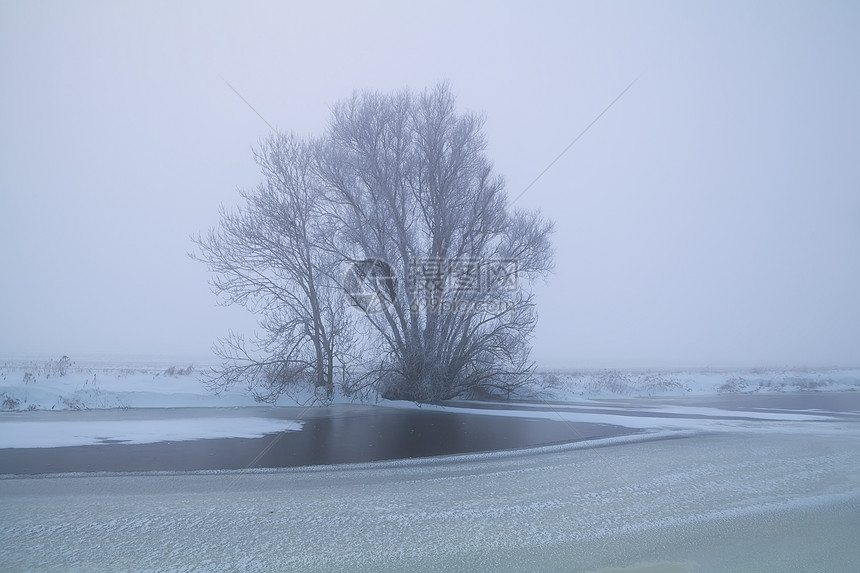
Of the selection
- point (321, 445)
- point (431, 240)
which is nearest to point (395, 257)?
point (431, 240)

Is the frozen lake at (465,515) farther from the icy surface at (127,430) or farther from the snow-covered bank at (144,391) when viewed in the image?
the snow-covered bank at (144,391)

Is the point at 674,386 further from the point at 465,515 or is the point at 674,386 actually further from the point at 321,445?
the point at 465,515

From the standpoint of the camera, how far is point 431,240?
67.2 feet

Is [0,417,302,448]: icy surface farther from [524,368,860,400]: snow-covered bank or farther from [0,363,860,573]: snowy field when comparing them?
[524,368,860,400]: snow-covered bank

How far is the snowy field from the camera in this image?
4.60 meters

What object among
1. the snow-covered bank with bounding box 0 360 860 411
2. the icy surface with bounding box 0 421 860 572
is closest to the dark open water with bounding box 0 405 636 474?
the icy surface with bounding box 0 421 860 572

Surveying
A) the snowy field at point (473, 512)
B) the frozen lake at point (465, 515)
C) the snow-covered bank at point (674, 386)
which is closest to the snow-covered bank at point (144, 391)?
the snow-covered bank at point (674, 386)

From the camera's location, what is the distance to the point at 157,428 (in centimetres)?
1130

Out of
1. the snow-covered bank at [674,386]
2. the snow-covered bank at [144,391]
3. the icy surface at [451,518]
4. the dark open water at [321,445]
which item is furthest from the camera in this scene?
the snow-covered bank at [674,386]

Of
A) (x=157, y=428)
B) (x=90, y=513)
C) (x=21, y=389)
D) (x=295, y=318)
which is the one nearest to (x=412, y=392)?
(x=295, y=318)

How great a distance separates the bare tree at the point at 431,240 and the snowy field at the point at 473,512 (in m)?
9.29

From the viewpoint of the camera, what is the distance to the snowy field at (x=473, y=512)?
460cm

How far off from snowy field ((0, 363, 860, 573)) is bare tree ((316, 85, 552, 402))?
30.5ft

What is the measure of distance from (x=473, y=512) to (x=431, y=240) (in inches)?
598
